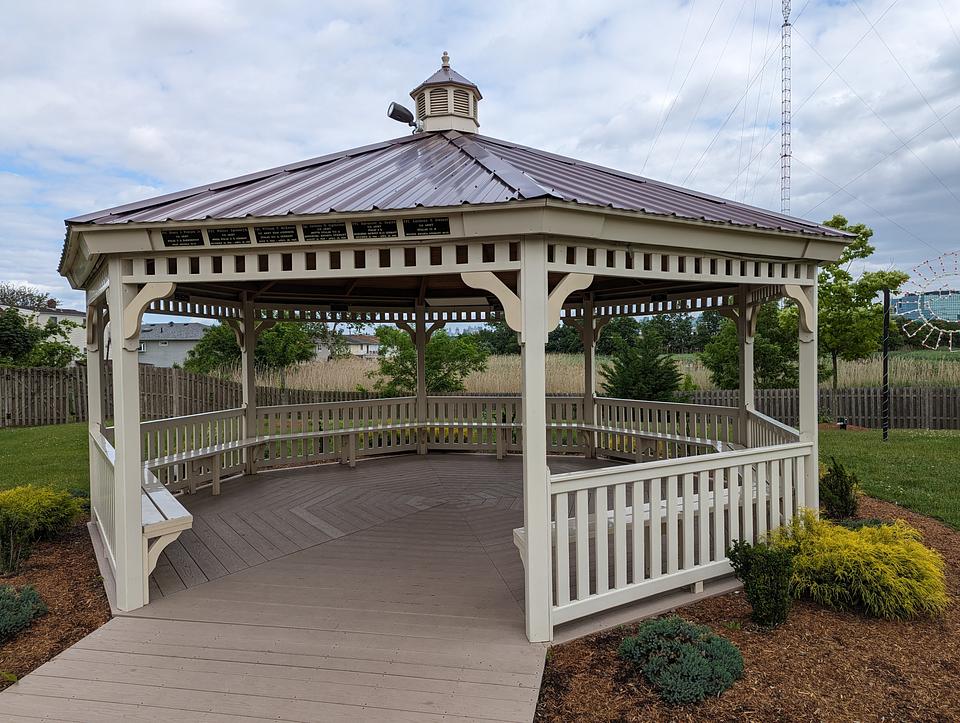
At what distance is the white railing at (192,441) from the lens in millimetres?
6887

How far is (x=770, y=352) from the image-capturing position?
15.5 m

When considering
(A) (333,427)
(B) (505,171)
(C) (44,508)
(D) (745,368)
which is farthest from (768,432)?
(C) (44,508)

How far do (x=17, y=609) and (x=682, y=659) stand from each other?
4.22m

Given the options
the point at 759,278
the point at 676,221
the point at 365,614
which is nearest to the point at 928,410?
the point at 759,278

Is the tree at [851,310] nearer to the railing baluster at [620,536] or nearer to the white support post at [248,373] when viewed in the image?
the railing baluster at [620,536]

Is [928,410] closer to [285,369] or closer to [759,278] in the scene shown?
[759,278]

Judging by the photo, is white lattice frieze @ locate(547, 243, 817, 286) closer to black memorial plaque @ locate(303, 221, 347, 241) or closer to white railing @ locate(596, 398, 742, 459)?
black memorial plaque @ locate(303, 221, 347, 241)

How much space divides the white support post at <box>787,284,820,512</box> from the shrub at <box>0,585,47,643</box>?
589 centimetres

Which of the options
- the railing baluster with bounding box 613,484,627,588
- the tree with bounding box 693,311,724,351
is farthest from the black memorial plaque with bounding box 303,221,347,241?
the tree with bounding box 693,311,724,351

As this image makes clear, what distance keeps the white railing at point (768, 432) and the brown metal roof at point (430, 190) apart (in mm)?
1892

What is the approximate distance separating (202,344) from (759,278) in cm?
2077

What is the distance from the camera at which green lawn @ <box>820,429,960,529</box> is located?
6844mm

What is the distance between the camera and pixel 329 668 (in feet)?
10.8

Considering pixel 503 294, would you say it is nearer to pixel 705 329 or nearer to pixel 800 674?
pixel 800 674
